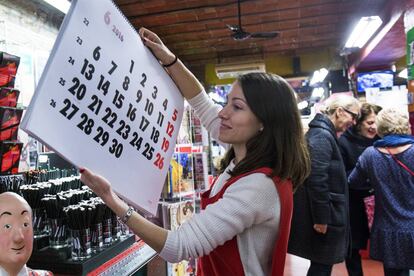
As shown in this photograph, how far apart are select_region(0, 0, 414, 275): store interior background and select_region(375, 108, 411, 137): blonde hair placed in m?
2.15

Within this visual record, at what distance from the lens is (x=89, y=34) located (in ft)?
3.63

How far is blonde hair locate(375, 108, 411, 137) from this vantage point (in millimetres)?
2850

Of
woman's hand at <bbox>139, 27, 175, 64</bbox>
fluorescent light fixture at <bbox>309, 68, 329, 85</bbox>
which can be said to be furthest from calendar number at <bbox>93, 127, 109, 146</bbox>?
fluorescent light fixture at <bbox>309, 68, 329, 85</bbox>

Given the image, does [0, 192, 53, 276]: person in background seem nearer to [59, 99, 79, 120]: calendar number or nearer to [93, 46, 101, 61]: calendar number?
[59, 99, 79, 120]: calendar number

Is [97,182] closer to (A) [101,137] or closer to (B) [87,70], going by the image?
(A) [101,137]

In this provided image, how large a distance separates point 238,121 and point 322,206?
1.51 m

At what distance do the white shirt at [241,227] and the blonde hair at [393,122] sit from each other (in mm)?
2049

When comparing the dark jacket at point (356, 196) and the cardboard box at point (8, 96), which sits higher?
the cardboard box at point (8, 96)

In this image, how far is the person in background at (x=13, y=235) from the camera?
1037 millimetres

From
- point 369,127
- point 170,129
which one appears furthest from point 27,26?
point 369,127

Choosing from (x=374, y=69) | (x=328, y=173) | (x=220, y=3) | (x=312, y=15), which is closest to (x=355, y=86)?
Answer: (x=374, y=69)

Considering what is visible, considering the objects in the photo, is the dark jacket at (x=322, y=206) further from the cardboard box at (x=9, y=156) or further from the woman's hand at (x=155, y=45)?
the cardboard box at (x=9, y=156)

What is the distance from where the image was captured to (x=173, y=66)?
5.23 ft

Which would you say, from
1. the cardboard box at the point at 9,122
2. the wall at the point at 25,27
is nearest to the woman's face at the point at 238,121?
the cardboard box at the point at 9,122
